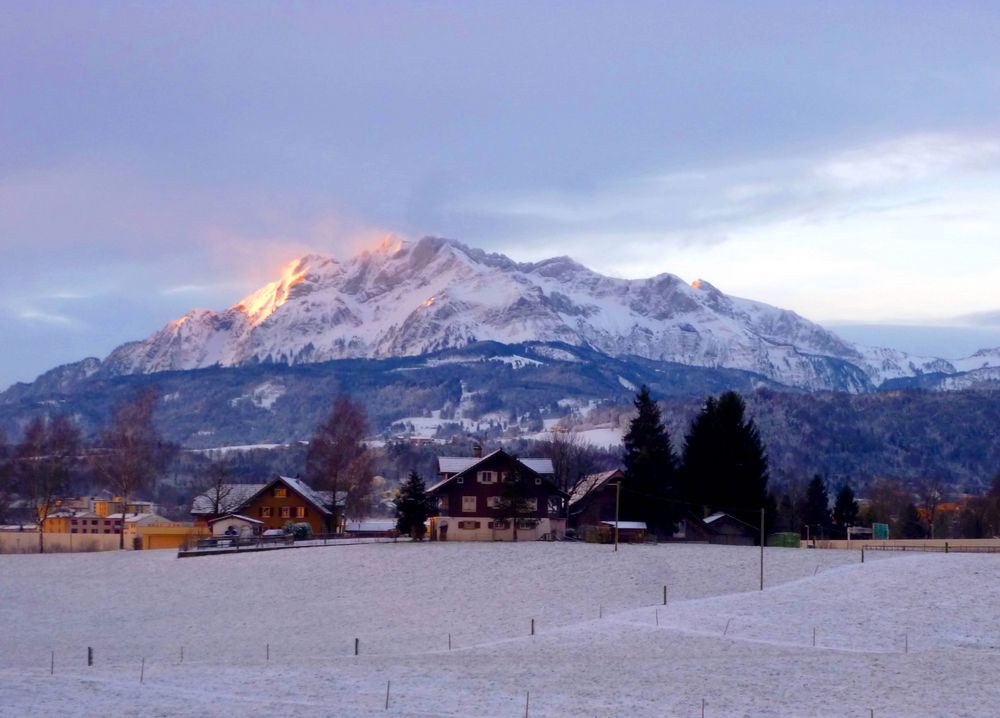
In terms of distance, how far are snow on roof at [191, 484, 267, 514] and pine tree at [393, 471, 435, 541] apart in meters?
25.2

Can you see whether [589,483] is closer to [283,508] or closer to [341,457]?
[341,457]

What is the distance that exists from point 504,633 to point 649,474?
45.5 m

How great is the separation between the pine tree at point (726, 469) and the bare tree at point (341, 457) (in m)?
30.9

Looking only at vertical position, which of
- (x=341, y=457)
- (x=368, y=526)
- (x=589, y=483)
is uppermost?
(x=341, y=457)

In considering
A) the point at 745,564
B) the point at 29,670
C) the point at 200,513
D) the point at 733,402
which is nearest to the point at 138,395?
the point at 200,513

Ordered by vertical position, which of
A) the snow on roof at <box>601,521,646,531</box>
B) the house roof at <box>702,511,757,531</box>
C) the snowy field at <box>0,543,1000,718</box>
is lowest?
the snowy field at <box>0,543,1000,718</box>

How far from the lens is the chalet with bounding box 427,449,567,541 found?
89125mm

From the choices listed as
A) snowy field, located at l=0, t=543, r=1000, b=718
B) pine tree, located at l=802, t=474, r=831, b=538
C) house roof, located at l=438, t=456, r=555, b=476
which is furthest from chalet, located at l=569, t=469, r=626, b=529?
pine tree, located at l=802, t=474, r=831, b=538

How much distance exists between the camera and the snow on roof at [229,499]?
112 metres

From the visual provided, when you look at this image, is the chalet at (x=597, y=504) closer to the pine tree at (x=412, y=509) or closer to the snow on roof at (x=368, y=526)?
the pine tree at (x=412, y=509)

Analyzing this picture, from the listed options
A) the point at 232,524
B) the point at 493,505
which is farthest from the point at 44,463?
the point at 493,505

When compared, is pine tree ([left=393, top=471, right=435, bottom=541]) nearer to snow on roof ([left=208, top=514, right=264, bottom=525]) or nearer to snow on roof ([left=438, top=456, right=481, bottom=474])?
snow on roof ([left=438, top=456, right=481, bottom=474])

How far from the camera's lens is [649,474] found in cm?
9612

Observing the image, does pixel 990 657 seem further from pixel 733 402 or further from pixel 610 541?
pixel 733 402
